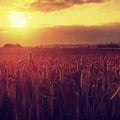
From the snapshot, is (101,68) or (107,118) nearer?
(107,118)

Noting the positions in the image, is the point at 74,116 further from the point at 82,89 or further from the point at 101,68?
the point at 101,68

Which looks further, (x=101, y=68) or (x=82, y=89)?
(x=101, y=68)

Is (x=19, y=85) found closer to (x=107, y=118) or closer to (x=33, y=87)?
(x=33, y=87)

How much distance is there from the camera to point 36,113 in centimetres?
664

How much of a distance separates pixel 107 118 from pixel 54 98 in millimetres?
887

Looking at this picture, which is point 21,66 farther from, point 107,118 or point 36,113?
point 107,118

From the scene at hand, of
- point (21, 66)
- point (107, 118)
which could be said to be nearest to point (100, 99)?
point (107, 118)

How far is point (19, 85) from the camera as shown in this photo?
6.86 meters

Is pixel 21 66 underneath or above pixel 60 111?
above

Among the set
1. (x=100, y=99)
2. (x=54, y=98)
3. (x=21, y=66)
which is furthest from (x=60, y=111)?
(x=21, y=66)

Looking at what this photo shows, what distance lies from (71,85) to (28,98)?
74cm

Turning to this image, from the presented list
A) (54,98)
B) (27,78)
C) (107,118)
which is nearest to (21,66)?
(27,78)

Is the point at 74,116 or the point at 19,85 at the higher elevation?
the point at 19,85

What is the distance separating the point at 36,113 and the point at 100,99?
3.40 ft
